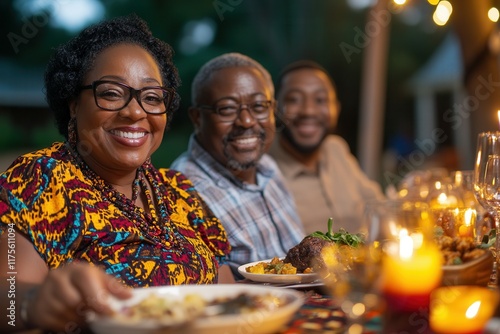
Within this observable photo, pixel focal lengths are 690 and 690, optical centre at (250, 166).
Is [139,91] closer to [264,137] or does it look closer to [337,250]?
[337,250]

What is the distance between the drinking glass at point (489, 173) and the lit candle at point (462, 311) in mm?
697

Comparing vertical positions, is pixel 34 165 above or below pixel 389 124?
below

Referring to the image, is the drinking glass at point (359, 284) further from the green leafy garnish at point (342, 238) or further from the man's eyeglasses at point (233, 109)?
the man's eyeglasses at point (233, 109)

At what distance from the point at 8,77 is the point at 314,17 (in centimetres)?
486

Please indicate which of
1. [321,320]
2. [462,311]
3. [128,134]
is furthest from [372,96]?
[462,311]

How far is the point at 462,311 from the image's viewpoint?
5.07 feet

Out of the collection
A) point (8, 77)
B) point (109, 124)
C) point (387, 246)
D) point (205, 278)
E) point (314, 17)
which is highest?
point (314, 17)

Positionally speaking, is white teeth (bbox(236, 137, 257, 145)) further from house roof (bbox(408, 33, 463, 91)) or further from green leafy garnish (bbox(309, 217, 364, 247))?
house roof (bbox(408, 33, 463, 91))

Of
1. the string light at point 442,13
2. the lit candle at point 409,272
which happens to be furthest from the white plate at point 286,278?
the string light at point 442,13

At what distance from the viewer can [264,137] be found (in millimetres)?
3621

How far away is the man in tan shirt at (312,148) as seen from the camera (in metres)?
4.70

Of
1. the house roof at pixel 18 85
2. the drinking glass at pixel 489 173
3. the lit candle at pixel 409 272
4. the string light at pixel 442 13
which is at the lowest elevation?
the lit candle at pixel 409 272

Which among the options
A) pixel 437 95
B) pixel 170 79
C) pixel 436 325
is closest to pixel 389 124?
pixel 437 95

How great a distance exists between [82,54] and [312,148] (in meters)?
2.65
